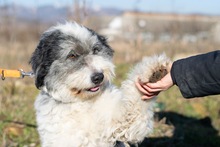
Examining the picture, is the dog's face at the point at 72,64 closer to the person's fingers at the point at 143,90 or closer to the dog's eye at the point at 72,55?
the dog's eye at the point at 72,55

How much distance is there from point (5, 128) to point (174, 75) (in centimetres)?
329

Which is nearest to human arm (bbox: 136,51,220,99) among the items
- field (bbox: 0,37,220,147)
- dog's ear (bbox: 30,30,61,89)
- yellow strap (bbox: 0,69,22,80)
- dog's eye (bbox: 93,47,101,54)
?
dog's eye (bbox: 93,47,101,54)

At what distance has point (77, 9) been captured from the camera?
8484 millimetres

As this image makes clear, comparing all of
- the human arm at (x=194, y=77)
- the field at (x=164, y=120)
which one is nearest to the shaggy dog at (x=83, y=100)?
the human arm at (x=194, y=77)

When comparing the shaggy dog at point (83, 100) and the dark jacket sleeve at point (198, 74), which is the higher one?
the dark jacket sleeve at point (198, 74)

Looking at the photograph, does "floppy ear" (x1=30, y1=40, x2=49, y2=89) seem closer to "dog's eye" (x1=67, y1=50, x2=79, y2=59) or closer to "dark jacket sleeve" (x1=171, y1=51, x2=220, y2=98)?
"dog's eye" (x1=67, y1=50, x2=79, y2=59)

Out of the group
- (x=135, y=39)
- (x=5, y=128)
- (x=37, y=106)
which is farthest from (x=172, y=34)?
(x=37, y=106)

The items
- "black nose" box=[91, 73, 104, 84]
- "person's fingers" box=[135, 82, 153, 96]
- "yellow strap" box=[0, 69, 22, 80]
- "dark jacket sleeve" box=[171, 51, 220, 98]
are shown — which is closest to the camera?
"dark jacket sleeve" box=[171, 51, 220, 98]

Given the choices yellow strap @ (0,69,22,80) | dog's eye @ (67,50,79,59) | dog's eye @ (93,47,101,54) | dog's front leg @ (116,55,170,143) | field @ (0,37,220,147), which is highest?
dog's eye @ (93,47,101,54)

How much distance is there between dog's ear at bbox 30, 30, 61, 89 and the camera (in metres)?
3.88

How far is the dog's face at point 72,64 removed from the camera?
12.0ft

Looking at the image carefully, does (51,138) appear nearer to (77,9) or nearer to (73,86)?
(73,86)

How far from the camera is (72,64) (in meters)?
3.76

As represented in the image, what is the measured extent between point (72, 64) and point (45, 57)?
31cm
